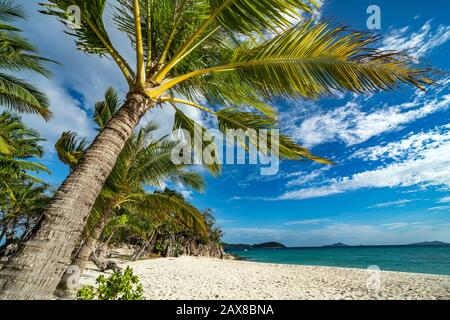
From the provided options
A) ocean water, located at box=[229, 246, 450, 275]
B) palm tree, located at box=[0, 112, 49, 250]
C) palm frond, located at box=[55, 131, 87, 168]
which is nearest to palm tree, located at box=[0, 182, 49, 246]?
palm tree, located at box=[0, 112, 49, 250]

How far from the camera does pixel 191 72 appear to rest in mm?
3309

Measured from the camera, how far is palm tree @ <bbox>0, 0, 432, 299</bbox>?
6.19 ft

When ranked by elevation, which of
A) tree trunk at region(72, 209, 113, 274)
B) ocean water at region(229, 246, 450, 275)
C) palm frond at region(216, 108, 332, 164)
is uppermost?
palm frond at region(216, 108, 332, 164)

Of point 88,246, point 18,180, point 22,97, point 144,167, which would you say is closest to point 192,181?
point 144,167

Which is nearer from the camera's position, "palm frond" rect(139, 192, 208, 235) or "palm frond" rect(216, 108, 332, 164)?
Answer: "palm frond" rect(216, 108, 332, 164)

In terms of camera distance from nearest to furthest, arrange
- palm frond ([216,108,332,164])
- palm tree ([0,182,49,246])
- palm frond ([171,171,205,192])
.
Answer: palm frond ([216,108,332,164]), palm frond ([171,171,205,192]), palm tree ([0,182,49,246])

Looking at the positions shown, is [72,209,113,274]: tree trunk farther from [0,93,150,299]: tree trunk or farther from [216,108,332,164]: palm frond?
[0,93,150,299]: tree trunk

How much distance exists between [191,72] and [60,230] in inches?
93.3

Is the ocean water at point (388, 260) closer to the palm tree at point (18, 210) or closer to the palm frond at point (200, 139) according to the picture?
the palm frond at point (200, 139)

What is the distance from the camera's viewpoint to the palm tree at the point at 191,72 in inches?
74.3

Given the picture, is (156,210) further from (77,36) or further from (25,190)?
(25,190)

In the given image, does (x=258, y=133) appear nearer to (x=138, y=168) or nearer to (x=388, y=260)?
(x=138, y=168)
